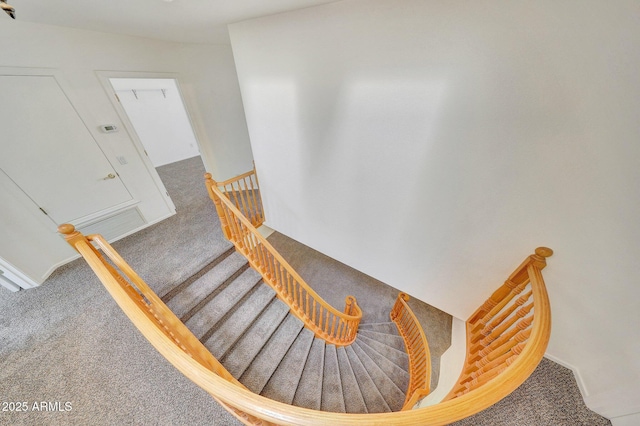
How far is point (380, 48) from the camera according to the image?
1394 millimetres

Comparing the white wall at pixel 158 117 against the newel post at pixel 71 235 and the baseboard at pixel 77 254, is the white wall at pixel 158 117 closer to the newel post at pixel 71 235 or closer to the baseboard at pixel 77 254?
the baseboard at pixel 77 254

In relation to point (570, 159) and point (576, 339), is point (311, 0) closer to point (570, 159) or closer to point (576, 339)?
point (570, 159)

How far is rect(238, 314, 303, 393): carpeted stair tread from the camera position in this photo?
5.89 ft

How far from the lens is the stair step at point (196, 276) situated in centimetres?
200

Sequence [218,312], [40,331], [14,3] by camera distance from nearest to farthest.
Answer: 1. [14,3]
2. [40,331]
3. [218,312]

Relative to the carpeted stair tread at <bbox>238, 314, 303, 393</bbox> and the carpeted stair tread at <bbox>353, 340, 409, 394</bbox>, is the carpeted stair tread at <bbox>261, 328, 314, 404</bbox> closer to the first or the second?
the carpeted stair tread at <bbox>238, 314, 303, 393</bbox>

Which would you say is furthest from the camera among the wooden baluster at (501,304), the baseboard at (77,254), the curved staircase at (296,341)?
the baseboard at (77,254)

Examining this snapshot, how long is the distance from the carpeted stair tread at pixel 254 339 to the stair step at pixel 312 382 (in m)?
0.56

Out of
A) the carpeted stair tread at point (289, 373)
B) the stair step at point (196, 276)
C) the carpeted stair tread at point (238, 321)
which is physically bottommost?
the carpeted stair tread at point (289, 373)

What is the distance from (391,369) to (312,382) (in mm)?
1273

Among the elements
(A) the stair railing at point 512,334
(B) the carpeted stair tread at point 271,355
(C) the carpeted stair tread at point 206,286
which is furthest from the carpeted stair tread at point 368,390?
(C) the carpeted stair tread at point 206,286

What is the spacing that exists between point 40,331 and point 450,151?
3.77 metres

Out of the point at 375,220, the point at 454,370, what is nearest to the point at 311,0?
the point at 375,220

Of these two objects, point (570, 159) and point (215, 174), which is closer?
point (570, 159)
